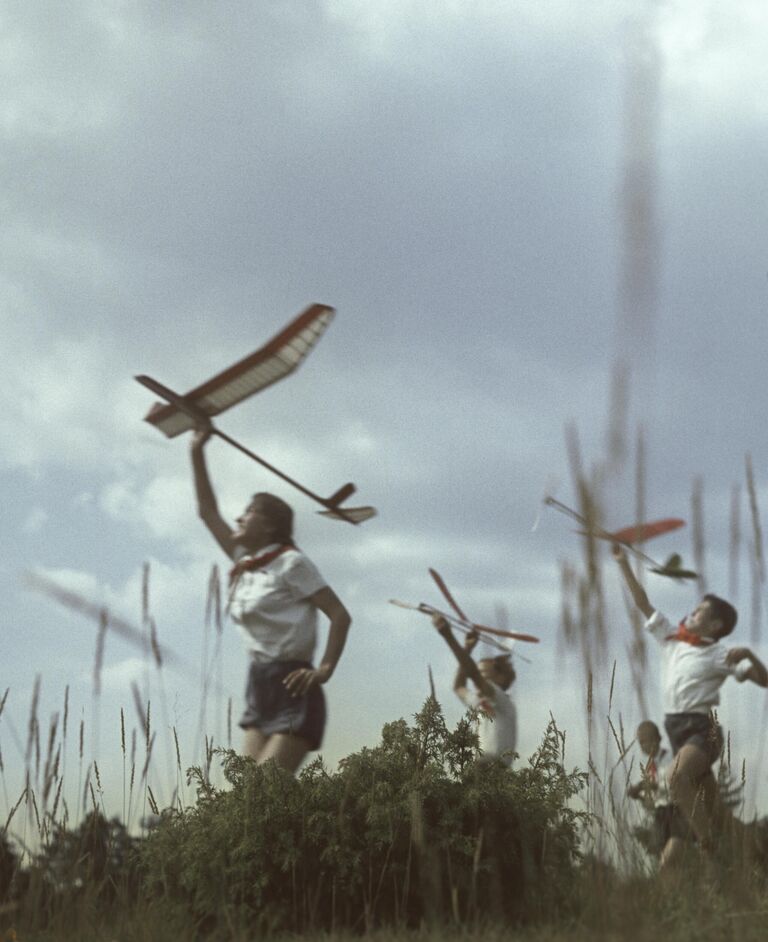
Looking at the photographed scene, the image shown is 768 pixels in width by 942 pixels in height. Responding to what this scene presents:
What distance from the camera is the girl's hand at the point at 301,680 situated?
4367 millimetres

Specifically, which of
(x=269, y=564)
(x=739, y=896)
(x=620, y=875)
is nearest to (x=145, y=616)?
(x=269, y=564)

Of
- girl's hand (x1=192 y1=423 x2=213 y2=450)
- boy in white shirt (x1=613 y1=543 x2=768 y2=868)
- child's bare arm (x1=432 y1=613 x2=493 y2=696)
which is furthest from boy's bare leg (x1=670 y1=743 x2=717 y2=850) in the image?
girl's hand (x1=192 y1=423 x2=213 y2=450)

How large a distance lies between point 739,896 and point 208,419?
2474 mm

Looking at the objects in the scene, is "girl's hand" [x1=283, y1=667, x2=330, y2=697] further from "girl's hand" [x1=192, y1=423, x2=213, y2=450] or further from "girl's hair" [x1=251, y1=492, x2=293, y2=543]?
"girl's hand" [x1=192, y1=423, x2=213, y2=450]

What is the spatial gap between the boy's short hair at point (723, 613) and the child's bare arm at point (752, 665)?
352mm

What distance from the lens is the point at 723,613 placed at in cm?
591

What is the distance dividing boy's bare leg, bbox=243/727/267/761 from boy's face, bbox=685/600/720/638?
97.1 inches

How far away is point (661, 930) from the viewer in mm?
3367

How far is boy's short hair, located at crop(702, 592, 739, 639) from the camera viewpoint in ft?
19.0

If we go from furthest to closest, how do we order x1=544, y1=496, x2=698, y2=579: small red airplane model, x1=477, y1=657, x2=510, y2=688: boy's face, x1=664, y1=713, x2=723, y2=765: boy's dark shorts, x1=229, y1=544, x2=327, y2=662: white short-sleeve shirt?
x1=477, y1=657, x2=510, y2=688: boy's face, x1=664, y1=713, x2=723, y2=765: boy's dark shorts, x1=229, y1=544, x2=327, y2=662: white short-sleeve shirt, x1=544, y1=496, x2=698, y2=579: small red airplane model

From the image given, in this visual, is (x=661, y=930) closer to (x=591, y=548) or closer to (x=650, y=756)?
(x=650, y=756)

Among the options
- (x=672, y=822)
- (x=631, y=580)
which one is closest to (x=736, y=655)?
(x=672, y=822)

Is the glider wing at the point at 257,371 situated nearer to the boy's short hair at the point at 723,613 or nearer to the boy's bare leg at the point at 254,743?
the boy's bare leg at the point at 254,743

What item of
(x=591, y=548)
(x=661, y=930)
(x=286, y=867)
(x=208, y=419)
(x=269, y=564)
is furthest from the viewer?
(x=269, y=564)
